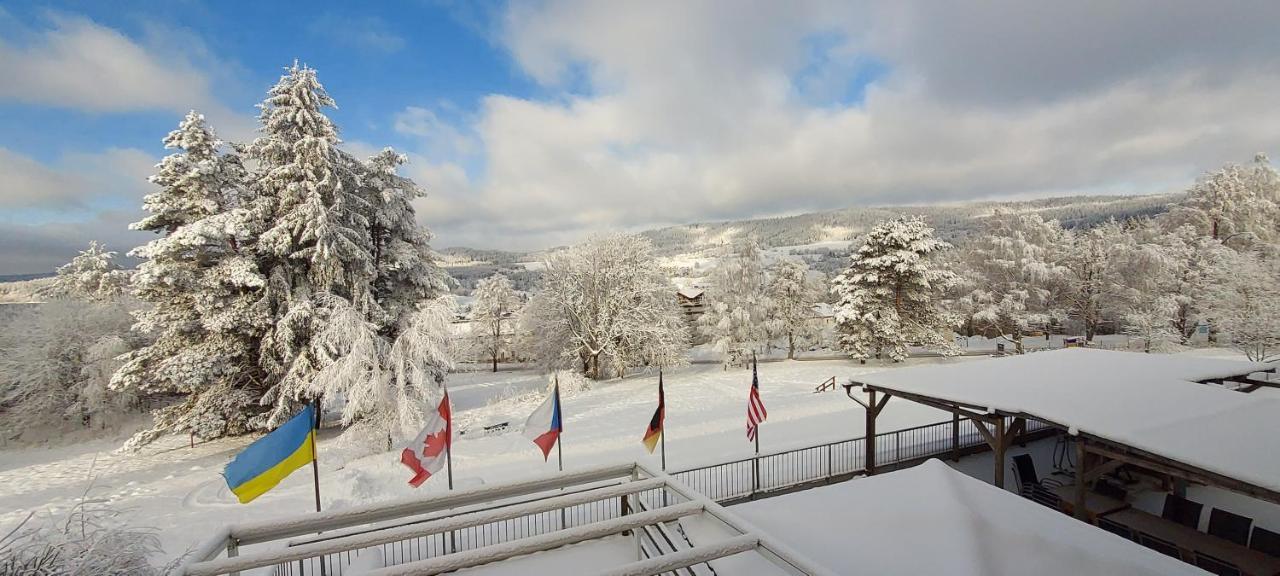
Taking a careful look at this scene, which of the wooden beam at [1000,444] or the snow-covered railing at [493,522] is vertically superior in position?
the snow-covered railing at [493,522]

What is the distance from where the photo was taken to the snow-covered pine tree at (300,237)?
15.4 metres

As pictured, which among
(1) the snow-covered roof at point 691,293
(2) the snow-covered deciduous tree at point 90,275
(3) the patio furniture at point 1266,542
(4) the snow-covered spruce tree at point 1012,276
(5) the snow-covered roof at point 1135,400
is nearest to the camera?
(5) the snow-covered roof at point 1135,400

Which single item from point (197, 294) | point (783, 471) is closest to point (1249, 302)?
point (783, 471)

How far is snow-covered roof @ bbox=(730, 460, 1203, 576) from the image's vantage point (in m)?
4.19

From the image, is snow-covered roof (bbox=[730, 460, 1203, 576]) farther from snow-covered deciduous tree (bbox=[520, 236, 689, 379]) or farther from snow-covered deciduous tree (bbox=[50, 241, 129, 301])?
snow-covered deciduous tree (bbox=[50, 241, 129, 301])

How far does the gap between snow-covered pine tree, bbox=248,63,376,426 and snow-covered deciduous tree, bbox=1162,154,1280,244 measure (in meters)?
45.3

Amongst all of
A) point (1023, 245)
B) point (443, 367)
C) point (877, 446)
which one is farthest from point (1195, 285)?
point (443, 367)

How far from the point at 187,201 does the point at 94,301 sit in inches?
499

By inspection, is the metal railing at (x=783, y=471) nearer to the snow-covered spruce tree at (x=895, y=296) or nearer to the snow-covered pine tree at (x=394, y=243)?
the snow-covered pine tree at (x=394, y=243)

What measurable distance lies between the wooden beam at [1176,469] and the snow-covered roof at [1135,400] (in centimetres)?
13

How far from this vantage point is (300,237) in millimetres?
15938

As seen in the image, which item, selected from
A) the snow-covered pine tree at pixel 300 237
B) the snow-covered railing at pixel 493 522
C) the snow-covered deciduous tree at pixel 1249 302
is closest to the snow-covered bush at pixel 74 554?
the snow-covered railing at pixel 493 522

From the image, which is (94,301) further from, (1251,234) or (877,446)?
(1251,234)

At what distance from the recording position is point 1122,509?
7977 mm
